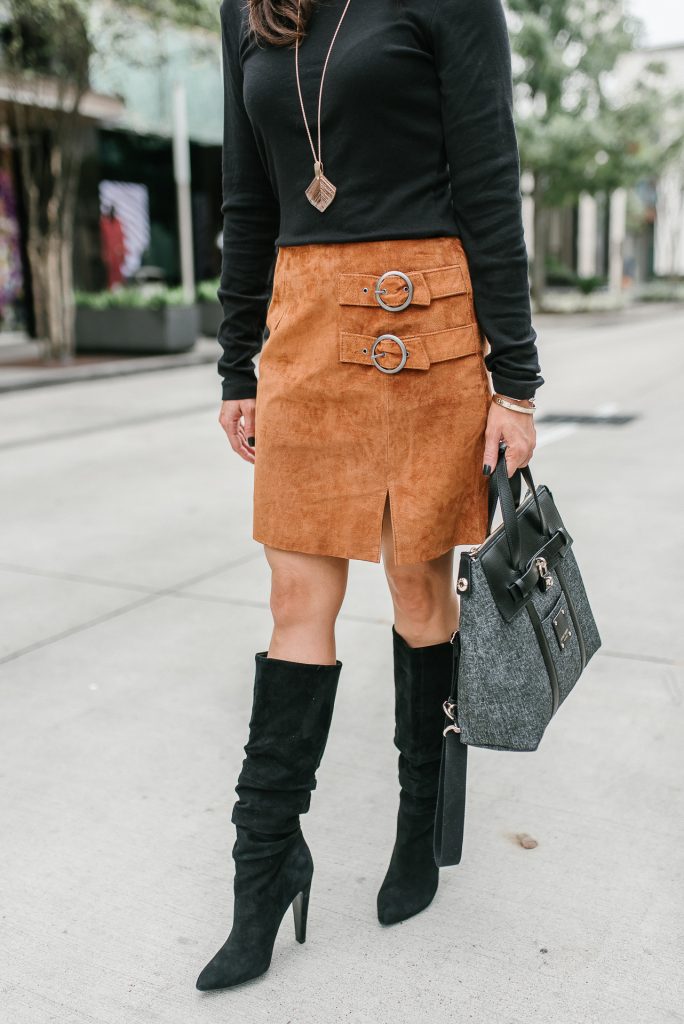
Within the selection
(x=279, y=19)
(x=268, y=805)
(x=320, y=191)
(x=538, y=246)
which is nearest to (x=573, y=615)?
(x=268, y=805)

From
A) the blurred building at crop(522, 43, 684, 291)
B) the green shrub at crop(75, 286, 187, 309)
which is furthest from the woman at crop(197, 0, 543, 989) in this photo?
the blurred building at crop(522, 43, 684, 291)

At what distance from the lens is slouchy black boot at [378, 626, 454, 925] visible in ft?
6.76

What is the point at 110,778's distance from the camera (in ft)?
8.97

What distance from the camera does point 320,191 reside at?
1.80 m

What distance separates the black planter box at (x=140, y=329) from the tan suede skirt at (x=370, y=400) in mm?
13928

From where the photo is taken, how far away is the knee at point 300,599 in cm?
192

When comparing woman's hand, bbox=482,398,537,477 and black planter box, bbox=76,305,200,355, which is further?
black planter box, bbox=76,305,200,355

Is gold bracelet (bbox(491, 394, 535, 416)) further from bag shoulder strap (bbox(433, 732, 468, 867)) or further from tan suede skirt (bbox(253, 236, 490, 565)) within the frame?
bag shoulder strap (bbox(433, 732, 468, 867))

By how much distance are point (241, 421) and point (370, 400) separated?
39 centimetres

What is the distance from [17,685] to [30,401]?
8.34m

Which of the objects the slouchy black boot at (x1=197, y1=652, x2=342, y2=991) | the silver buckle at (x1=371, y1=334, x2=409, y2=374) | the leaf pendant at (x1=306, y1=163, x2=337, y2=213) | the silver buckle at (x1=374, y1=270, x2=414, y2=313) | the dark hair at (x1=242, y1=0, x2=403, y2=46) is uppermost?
the dark hair at (x1=242, y1=0, x2=403, y2=46)

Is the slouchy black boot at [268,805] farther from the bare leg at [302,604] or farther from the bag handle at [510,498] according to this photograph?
the bag handle at [510,498]

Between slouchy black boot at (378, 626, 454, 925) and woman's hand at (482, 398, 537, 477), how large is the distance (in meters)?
0.40

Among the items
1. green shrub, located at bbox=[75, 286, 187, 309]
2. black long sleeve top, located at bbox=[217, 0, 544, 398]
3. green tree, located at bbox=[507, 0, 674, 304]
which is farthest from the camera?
green tree, located at bbox=[507, 0, 674, 304]
